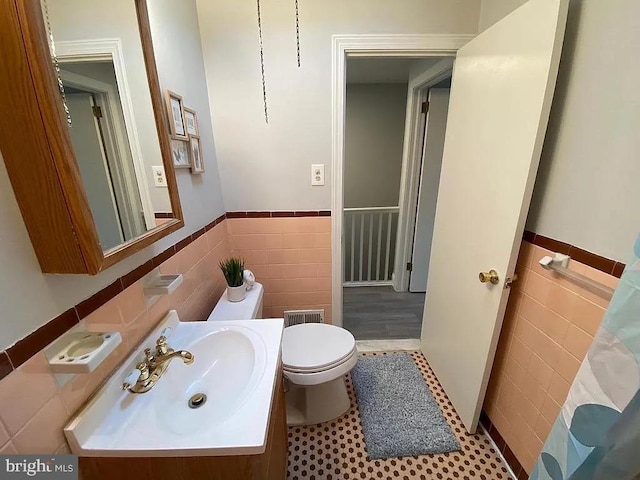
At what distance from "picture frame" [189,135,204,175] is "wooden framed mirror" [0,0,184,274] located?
31 cm

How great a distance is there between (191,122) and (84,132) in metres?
0.68

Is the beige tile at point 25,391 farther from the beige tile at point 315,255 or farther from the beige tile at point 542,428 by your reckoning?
the beige tile at point 542,428

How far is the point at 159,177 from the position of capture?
875 millimetres

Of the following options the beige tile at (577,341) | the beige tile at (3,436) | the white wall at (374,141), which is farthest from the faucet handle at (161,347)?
the white wall at (374,141)

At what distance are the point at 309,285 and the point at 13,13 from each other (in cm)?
156

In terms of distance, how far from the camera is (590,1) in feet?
2.60

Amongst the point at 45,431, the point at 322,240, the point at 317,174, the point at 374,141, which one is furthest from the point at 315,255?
the point at 374,141

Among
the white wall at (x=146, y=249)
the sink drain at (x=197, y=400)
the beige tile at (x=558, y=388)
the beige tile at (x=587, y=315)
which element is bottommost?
the beige tile at (x=558, y=388)

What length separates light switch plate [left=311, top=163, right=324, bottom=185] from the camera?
153 centimetres

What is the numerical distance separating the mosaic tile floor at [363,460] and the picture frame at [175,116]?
154cm

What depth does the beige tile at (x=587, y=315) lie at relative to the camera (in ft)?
2.62

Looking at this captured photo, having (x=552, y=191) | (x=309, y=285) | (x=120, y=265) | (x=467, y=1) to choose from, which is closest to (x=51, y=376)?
(x=120, y=265)

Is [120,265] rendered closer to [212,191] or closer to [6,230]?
[6,230]

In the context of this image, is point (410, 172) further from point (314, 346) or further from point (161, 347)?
point (161, 347)
